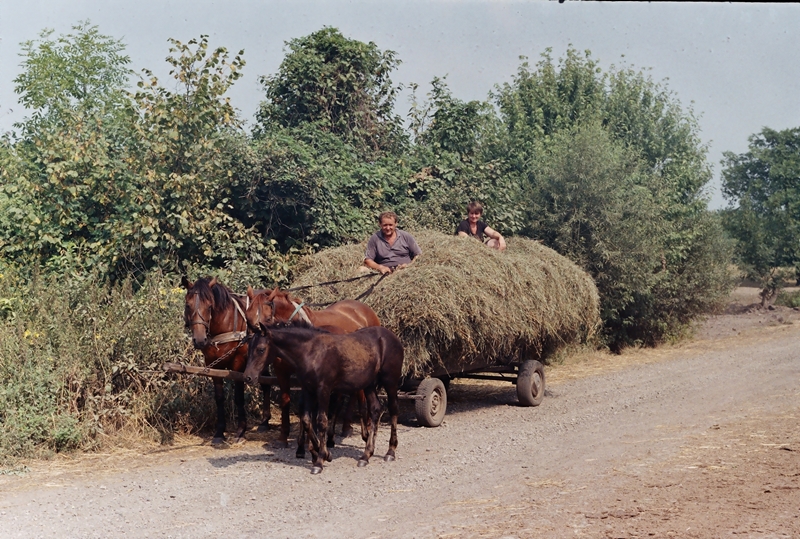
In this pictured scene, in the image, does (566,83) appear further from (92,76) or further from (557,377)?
(92,76)

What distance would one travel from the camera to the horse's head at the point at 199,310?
354 inches

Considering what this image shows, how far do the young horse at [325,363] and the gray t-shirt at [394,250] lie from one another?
7.19ft

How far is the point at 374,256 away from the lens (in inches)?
437

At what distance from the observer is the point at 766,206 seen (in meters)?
38.8

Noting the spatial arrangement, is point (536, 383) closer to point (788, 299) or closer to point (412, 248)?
point (412, 248)

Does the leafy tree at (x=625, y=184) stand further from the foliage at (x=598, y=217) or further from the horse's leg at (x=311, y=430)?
the horse's leg at (x=311, y=430)

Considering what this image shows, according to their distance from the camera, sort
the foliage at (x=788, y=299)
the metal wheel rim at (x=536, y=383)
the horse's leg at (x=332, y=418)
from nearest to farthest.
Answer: the horse's leg at (x=332, y=418)
the metal wheel rim at (x=536, y=383)
the foliage at (x=788, y=299)

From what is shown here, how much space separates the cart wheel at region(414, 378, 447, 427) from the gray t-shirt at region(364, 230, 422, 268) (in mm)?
1600

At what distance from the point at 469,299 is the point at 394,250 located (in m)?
1.42

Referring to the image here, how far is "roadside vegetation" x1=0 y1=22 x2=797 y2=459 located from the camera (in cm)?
993

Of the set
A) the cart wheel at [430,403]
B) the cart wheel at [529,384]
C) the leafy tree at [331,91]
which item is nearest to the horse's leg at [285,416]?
the cart wheel at [430,403]

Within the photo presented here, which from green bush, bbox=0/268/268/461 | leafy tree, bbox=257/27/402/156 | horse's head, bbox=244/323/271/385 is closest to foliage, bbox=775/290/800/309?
leafy tree, bbox=257/27/402/156

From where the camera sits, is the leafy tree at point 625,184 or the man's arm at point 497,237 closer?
the man's arm at point 497,237

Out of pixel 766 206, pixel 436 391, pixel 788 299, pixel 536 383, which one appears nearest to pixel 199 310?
pixel 436 391
